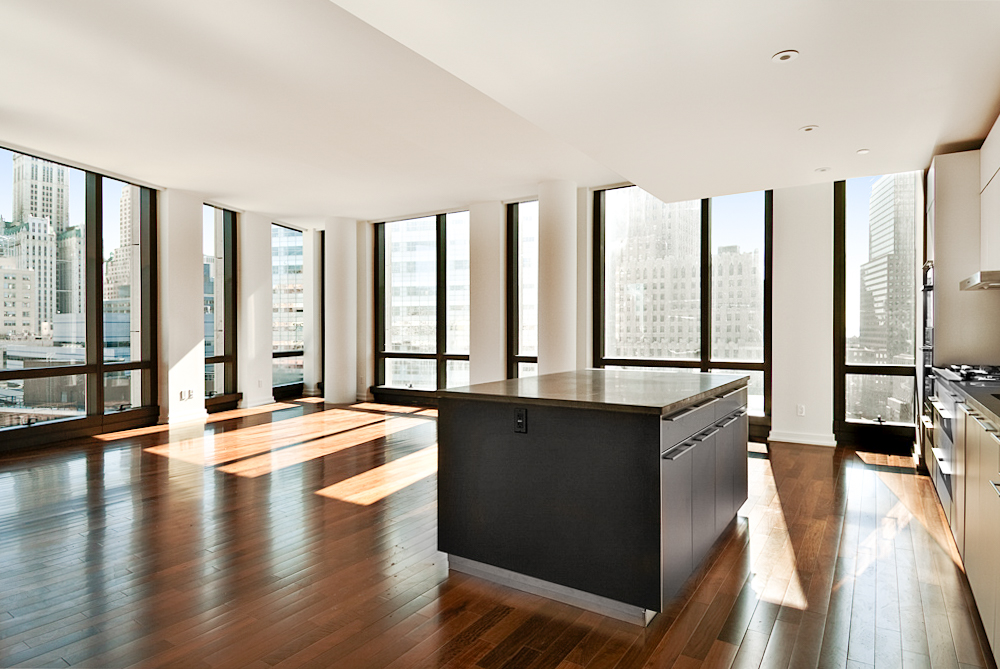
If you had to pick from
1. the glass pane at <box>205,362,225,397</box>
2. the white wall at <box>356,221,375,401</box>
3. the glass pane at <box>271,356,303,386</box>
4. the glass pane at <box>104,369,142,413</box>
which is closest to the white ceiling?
the glass pane at <box>104,369,142,413</box>

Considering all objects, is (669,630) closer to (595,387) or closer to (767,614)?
(767,614)

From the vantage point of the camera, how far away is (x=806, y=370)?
611 cm

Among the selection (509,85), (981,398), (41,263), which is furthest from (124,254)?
(981,398)

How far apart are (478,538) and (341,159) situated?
15.6ft

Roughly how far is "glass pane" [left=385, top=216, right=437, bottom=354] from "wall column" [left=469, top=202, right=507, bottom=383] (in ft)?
3.65

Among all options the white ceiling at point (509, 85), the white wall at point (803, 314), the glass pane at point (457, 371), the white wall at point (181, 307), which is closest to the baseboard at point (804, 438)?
the white wall at point (803, 314)

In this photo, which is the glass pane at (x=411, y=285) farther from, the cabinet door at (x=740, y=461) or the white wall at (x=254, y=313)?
the cabinet door at (x=740, y=461)

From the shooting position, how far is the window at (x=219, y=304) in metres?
8.52

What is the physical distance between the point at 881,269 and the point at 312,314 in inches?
328

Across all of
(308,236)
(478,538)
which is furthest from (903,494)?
(308,236)

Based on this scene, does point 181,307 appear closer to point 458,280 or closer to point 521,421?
point 458,280

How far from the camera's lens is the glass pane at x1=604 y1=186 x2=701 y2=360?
690cm

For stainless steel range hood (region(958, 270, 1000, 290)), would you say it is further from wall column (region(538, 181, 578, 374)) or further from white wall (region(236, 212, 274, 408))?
white wall (region(236, 212, 274, 408))

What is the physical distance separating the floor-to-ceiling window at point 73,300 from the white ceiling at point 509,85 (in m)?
0.57
